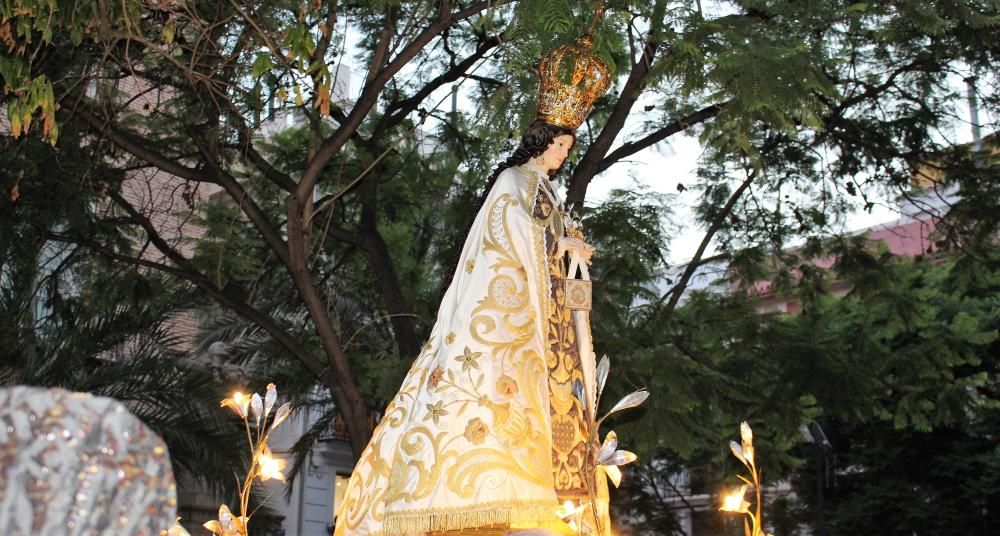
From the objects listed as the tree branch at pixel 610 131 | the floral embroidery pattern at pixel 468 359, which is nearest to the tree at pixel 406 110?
the tree branch at pixel 610 131

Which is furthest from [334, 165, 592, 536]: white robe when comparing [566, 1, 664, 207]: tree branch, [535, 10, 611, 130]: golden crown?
[566, 1, 664, 207]: tree branch

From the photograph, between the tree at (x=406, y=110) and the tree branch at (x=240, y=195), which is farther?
the tree branch at (x=240, y=195)

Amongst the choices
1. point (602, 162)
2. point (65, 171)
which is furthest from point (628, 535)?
point (65, 171)

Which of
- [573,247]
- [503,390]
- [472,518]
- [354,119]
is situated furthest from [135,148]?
[472,518]

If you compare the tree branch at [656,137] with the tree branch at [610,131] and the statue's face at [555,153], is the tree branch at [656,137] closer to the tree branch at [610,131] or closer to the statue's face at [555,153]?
the tree branch at [610,131]

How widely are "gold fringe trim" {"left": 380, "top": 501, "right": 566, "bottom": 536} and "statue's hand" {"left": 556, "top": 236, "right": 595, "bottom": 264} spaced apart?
1226 mm

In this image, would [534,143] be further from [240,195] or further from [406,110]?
[406,110]

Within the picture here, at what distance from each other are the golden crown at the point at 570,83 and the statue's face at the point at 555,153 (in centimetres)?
7

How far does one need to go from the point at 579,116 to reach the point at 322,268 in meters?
6.50

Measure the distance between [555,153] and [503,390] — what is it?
1.27m

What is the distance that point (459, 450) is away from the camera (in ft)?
16.3

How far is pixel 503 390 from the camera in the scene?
5133 millimetres

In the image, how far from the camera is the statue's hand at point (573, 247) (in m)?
5.52

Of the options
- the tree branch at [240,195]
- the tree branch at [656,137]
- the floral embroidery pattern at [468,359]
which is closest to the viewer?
the floral embroidery pattern at [468,359]
